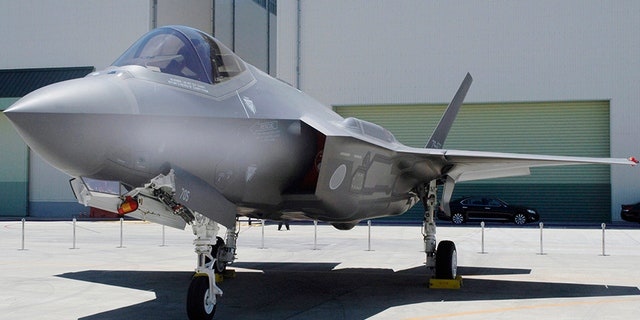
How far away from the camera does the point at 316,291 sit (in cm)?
1123

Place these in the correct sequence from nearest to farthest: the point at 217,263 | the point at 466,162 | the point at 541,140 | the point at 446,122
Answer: the point at 466,162
the point at 217,263
the point at 446,122
the point at 541,140

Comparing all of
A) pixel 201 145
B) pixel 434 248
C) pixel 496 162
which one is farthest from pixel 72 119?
pixel 434 248

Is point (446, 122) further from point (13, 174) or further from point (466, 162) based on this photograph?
point (13, 174)

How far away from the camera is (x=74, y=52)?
39.1 metres

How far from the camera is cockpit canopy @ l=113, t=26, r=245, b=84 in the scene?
7598 mm

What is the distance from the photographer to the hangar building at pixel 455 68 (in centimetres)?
3462

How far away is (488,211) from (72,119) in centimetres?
3034

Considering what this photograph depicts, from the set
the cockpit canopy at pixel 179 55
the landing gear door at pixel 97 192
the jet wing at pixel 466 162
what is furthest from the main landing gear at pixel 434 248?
the landing gear door at pixel 97 192

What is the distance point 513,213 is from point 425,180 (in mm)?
23252

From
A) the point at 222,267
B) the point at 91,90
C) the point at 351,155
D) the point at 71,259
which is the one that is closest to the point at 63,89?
the point at 91,90

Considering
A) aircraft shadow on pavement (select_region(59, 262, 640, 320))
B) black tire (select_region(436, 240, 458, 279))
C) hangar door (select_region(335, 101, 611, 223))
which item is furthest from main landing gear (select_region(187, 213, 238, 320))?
hangar door (select_region(335, 101, 611, 223))

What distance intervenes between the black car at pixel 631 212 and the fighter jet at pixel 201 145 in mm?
25089

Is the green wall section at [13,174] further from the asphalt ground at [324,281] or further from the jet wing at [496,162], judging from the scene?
the jet wing at [496,162]

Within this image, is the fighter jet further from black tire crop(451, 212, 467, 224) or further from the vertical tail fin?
black tire crop(451, 212, 467, 224)
